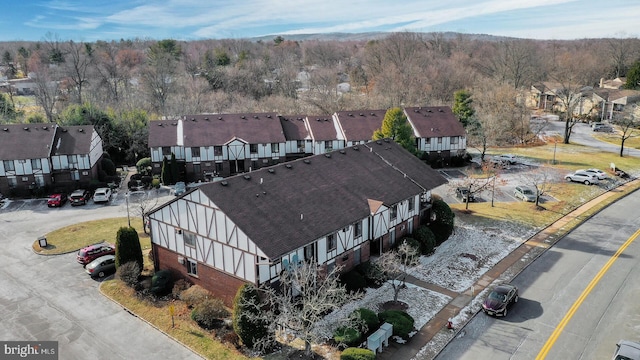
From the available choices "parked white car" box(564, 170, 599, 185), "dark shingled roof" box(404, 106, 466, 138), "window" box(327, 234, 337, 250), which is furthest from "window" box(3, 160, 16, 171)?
"parked white car" box(564, 170, 599, 185)

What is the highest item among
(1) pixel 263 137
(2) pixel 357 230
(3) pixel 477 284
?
(1) pixel 263 137

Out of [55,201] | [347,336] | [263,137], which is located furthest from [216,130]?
[347,336]

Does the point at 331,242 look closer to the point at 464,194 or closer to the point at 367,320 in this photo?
the point at 367,320

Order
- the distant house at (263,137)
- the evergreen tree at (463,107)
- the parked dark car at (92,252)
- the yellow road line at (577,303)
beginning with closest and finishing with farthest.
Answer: the yellow road line at (577,303) → the parked dark car at (92,252) → the distant house at (263,137) → the evergreen tree at (463,107)

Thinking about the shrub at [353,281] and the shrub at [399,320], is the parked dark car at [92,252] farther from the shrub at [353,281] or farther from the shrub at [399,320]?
the shrub at [399,320]

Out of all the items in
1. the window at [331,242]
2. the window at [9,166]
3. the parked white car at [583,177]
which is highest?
the window at [9,166]

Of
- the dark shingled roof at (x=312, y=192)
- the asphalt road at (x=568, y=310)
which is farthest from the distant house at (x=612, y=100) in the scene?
the dark shingled roof at (x=312, y=192)

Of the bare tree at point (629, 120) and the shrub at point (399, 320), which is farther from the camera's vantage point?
the bare tree at point (629, 120)
